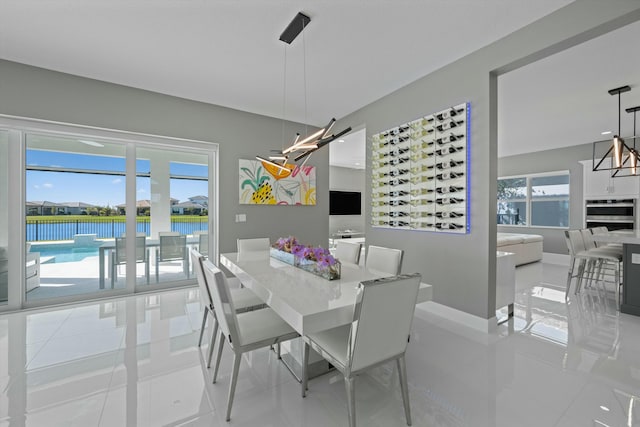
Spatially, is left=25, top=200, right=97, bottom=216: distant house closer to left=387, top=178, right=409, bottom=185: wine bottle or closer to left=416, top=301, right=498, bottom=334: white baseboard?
left=387, top=178, right=409, bottom=185: wine bottle

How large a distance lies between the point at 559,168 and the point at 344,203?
18.3 ft

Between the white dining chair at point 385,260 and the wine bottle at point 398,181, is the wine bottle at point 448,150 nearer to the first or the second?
the wine bottle at point 398,181

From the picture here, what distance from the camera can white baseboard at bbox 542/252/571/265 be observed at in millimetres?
6230

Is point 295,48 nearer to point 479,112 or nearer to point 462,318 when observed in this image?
point 479,112

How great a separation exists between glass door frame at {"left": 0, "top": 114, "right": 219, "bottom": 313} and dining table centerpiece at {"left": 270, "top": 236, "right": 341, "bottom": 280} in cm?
Answer: 234

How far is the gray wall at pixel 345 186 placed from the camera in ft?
29.2

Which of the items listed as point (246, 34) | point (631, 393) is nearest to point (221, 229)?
point (246, 34)

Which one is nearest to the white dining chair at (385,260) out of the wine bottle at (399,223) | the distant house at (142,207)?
the wine bottle at (399,223)

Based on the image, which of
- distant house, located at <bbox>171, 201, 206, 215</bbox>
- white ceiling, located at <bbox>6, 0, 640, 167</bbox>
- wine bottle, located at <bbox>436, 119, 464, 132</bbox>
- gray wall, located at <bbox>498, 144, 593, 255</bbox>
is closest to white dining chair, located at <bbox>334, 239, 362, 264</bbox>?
wine bottle, located at <bbox>436, 119, 464, 132</bbox>

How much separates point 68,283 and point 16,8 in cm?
301

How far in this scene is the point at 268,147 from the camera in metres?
4.71

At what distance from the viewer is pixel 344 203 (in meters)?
8.98

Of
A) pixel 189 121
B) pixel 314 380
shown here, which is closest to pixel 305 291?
pixel 314 380

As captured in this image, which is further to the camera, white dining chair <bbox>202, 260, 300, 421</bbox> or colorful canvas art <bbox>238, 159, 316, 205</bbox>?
colorful canvas art <bbox>238, 159, 316, 205</bbox>
